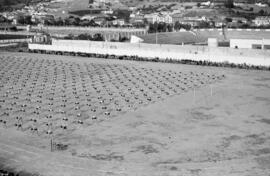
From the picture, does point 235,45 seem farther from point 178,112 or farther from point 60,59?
point 178,112

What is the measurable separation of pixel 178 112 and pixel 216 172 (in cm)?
689

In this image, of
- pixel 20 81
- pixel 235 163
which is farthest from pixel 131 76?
pixel 235 163

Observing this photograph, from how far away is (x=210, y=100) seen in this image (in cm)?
2183

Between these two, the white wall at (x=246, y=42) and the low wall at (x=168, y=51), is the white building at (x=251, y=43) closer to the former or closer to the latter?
the white wall at (x=246, y=42)

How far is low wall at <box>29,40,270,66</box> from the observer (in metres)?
33.2

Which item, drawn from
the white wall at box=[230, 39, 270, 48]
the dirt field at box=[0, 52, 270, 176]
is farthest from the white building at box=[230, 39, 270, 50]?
the dirt field at box=[0, 52, 270, 176]

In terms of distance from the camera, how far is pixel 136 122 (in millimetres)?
17891

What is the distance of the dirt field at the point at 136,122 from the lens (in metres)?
13.4

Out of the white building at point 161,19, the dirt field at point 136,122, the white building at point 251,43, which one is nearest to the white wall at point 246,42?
Answer: the white building at point 251,43

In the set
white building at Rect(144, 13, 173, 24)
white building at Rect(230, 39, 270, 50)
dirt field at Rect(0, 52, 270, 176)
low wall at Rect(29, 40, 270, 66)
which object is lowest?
dirt field at Rect(0, 52, 270, 176)

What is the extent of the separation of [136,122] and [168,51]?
65.4 ft

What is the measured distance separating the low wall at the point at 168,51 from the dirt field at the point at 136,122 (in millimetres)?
3064

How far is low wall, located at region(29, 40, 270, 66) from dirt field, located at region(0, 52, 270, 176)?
306 cm

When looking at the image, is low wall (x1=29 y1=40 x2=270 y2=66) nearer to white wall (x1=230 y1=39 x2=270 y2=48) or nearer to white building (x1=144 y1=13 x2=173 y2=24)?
white wall (x1=230 y1=39 x2=270 y2=48)
